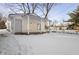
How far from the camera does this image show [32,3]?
8.29 ft

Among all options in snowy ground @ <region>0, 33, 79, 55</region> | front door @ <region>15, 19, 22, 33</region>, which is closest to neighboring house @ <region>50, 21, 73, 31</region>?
snowy ground @ <region>0, 33, 79, 55</region>

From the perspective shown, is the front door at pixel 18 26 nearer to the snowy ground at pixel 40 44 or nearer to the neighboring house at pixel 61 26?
the snowy ground at pixel 40 44

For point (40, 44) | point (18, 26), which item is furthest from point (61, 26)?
point (18, 26)

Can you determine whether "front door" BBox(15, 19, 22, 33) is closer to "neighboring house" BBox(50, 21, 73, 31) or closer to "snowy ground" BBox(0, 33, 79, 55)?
"snowy ground" BBox(0, 33, 79, 55)

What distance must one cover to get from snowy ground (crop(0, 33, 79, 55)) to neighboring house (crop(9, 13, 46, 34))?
0.07m

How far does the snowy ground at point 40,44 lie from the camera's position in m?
2.47

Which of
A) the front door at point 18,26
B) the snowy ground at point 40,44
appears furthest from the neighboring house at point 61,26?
the front door at point 18,26

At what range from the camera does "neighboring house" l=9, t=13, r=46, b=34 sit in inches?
99.9

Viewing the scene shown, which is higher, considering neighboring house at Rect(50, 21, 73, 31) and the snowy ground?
neighboring house at Rect(50, 21, 73, 31)

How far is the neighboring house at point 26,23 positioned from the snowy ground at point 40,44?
2.9 inches

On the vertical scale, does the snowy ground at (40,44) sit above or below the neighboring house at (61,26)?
below

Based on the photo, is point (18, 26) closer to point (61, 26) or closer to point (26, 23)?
point (26, 23)
